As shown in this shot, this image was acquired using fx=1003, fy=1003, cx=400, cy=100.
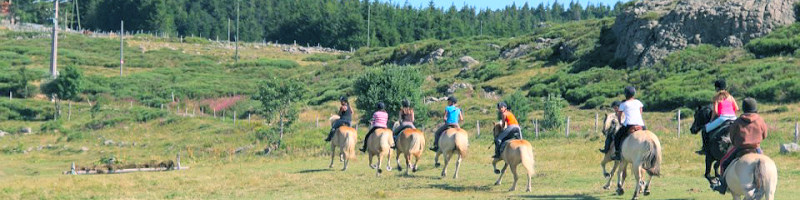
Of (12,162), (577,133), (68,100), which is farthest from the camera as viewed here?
(68,100)

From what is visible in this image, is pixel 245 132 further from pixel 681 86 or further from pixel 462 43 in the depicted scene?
pixel 462 43

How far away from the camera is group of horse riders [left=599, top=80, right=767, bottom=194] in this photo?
632 inches

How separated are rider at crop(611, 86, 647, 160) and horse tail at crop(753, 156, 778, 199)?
4500 mm

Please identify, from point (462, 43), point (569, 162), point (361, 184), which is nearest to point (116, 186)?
point (361, 184)

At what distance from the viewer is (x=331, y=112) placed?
66.1 metres

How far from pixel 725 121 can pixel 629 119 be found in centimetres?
183

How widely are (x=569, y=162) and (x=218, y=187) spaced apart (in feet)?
34.7

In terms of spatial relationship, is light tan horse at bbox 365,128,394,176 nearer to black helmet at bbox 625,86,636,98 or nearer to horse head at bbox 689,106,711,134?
black helmet at bbox 625,86,636,98

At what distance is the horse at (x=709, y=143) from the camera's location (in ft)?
61.8

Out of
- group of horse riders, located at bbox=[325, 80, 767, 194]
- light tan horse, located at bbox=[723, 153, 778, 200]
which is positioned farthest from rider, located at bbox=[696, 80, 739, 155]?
light tan horse, located at bbox=[723, 153, 778, 200]

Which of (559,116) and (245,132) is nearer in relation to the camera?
(559,116)

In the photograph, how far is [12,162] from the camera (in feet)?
148

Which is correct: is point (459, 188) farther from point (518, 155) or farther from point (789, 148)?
point (789, 148)

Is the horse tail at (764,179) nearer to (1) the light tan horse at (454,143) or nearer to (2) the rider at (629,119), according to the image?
(2) the rider at (629,119)
